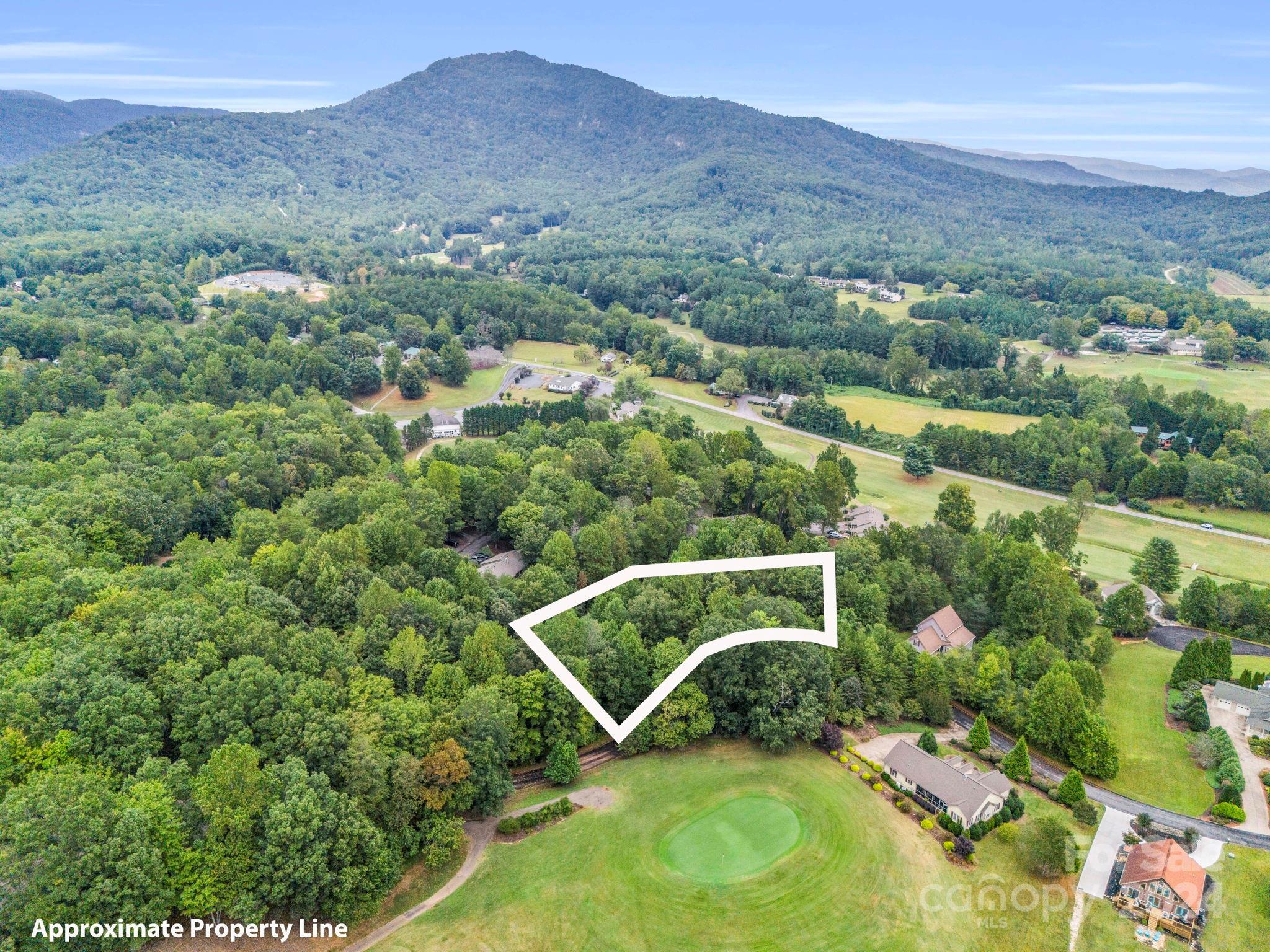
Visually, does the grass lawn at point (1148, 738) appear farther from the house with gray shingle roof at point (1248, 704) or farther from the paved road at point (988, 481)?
the paved road at point (988, 481)

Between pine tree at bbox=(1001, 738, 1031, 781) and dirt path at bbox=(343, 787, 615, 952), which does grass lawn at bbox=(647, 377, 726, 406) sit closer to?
pine tree at bbox=(1001, 738, 1031, 781)

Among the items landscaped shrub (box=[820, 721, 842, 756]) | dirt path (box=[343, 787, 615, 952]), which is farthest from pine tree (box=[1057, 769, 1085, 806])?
dirt path (box=[343, 787, 615, 952])

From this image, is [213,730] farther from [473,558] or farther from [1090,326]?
[1090,326]

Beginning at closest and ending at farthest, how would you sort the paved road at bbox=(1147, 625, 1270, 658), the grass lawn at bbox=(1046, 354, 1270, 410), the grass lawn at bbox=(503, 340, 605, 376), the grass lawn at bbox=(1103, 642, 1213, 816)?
the grass lawn at bbox=(1103, 642, 1213, 816)
the paved road at bbox=(1147, 625, 1270, 658)
the grass lawn at bbox=(1046, 354, 1270, 410)
the grass lawn at bbox=(503, 340, 605, 376)

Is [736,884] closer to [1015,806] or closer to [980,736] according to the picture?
[1015,806]

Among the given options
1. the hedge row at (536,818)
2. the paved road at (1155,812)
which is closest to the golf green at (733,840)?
the hedge row at (536,818)
